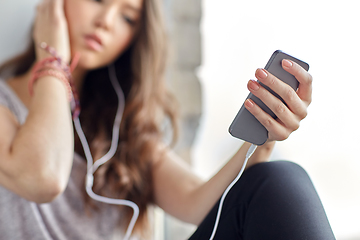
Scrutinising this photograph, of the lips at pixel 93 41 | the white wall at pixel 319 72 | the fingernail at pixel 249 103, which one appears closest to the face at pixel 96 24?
the lips at pixel 93 41

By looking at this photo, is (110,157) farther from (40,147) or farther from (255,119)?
(255,119)

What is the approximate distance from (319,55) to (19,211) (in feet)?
2.67

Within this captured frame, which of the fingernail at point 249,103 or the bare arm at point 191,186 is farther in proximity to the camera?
the bare arm at point 191,186

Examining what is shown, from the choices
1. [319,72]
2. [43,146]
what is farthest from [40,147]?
[319,72]

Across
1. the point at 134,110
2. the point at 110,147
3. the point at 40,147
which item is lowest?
the point at 110,147

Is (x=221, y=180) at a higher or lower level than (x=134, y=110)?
higher

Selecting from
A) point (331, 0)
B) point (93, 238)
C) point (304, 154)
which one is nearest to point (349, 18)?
point (331, 0)

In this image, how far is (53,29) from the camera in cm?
86

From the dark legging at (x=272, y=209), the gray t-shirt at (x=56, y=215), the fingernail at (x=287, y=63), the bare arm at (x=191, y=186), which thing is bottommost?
the gray t-shirt at (x=56, y=215)

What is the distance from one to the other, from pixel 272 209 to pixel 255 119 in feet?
0.55

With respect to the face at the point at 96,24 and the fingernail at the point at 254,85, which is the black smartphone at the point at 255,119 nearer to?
the fingernail at the point at 254,85

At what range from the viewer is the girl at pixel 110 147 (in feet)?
1.82

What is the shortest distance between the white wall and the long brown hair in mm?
235

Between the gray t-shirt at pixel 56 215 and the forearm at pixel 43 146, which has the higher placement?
the forearm at pixel 43 146
